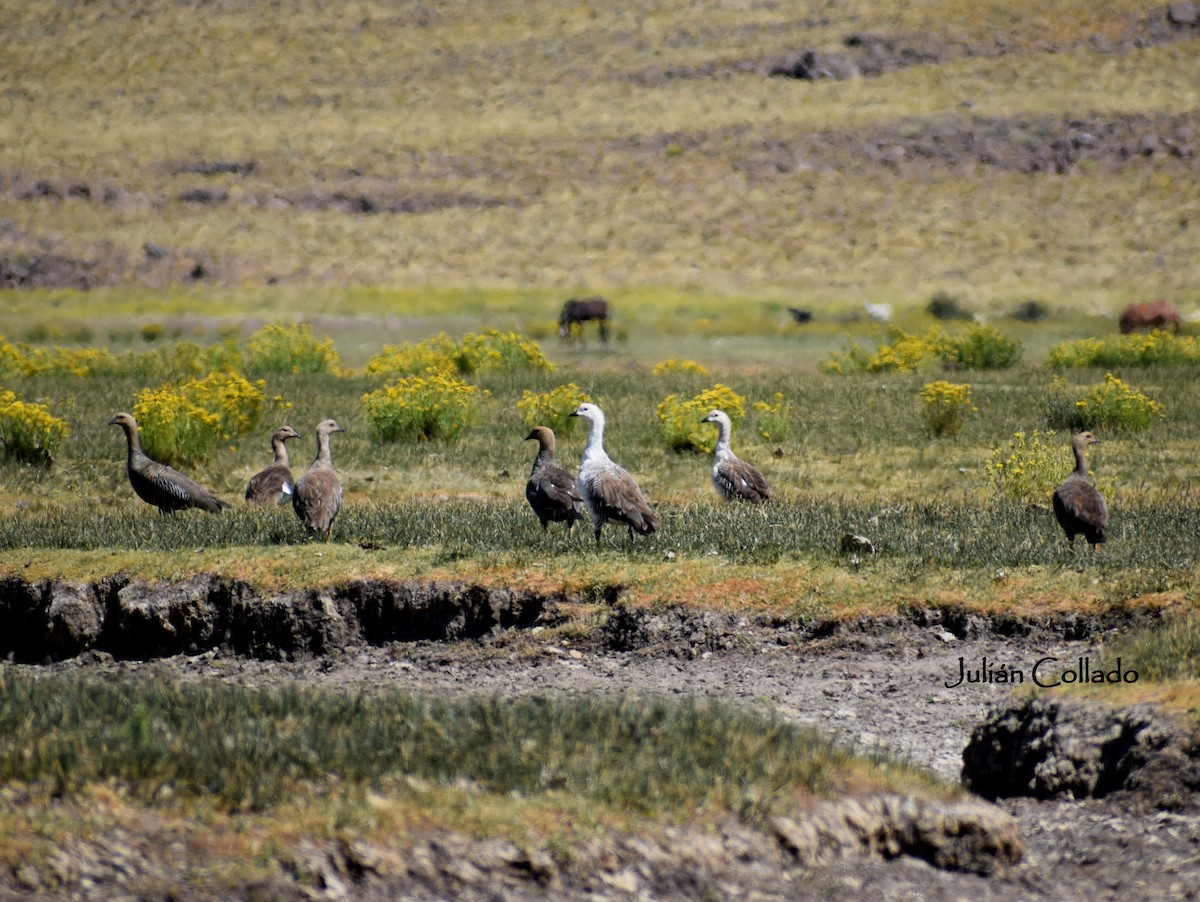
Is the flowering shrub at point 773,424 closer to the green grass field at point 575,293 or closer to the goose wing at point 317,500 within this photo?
the green grass field at point 575,293

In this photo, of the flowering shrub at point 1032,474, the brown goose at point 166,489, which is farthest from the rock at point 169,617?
the flowering shrub at point 1032,474

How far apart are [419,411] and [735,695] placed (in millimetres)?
12014

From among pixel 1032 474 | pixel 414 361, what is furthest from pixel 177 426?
pixel 414 361

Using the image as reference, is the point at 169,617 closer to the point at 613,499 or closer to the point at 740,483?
the point at 613,499

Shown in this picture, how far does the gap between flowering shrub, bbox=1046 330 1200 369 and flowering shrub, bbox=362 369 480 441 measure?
55.4ft

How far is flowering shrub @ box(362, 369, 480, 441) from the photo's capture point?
21656 millimetres

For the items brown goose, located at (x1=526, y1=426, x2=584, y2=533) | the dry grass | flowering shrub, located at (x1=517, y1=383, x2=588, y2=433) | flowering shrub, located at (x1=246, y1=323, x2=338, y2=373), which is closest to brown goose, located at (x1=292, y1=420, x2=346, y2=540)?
brown goose, located at (x1=526, y1=426, x2=584, y2=533)

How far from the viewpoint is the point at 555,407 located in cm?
2253

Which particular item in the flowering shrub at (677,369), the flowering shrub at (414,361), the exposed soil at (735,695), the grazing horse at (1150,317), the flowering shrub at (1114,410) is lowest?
the exposed soil at (735,695)

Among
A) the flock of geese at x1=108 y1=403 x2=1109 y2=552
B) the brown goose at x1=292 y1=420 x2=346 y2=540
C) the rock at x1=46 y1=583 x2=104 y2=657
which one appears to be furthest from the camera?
the brown goose at x1=292 y1=420 x2=346 y2=540

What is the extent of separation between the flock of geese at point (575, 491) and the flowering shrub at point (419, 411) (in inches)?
203

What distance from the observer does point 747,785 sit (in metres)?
7.12

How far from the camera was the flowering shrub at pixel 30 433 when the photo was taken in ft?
63.1

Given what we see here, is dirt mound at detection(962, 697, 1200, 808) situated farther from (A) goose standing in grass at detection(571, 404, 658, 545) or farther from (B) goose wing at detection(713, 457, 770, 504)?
(B) goose wing at detection(713, 457, 770, 504)
